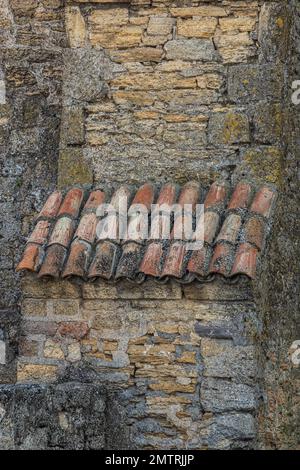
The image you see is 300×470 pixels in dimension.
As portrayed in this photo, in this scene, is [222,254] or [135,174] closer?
[222,254]

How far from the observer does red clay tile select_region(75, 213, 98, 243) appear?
6.03 meters

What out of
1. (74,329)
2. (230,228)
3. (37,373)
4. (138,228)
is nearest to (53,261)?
(74,329)

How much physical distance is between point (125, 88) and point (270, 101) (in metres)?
0.85

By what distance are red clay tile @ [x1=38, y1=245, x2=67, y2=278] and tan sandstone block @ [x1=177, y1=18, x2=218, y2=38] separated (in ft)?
4.70

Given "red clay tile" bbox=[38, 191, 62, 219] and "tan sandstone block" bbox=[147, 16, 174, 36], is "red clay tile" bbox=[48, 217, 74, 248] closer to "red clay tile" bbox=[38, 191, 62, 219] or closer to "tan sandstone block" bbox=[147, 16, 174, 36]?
"red clay tile" bbox=[38, 191, 62, 219]

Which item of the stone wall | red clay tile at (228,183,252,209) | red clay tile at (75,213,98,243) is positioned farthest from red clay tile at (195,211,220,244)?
the stone wall

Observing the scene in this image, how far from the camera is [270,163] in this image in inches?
242

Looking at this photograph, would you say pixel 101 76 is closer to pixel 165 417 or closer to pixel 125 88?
pixel 125 88

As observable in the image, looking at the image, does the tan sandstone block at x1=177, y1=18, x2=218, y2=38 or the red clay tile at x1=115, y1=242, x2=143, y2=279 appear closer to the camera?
the red clay tile at x1=115, y1=242, x2=143, y2=279

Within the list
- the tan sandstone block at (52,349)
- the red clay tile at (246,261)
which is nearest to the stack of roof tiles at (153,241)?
the red clay tile at (246,261)
